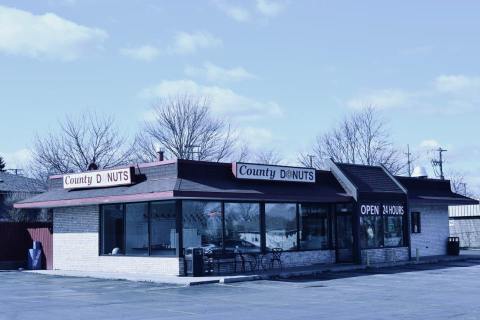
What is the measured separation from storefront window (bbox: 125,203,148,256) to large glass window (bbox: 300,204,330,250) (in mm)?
7018

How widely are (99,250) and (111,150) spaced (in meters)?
25.8

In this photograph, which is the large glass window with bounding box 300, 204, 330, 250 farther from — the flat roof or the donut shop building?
the flat roof

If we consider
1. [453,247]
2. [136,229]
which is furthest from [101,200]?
[453,247]

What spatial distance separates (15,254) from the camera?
32000 millimetres

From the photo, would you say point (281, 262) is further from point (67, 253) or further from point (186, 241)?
point (67, 253)

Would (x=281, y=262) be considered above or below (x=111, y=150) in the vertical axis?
below

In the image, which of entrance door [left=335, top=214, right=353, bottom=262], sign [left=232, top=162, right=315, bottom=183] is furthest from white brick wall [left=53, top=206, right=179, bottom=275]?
entrance door [left=335, top=214, right=353, bottom=262]

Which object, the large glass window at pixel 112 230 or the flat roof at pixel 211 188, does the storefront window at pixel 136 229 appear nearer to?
the large glass window at pixel 112 230

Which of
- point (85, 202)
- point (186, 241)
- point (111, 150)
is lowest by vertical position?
point (186, 241)

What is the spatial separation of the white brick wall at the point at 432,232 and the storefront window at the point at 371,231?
4.08 metres

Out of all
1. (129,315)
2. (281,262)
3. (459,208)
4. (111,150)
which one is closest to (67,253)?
(281,262)

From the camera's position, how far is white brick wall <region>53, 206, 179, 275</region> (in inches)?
1020

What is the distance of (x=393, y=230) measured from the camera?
32156 millimetres

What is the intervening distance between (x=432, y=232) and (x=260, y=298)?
2056cm
